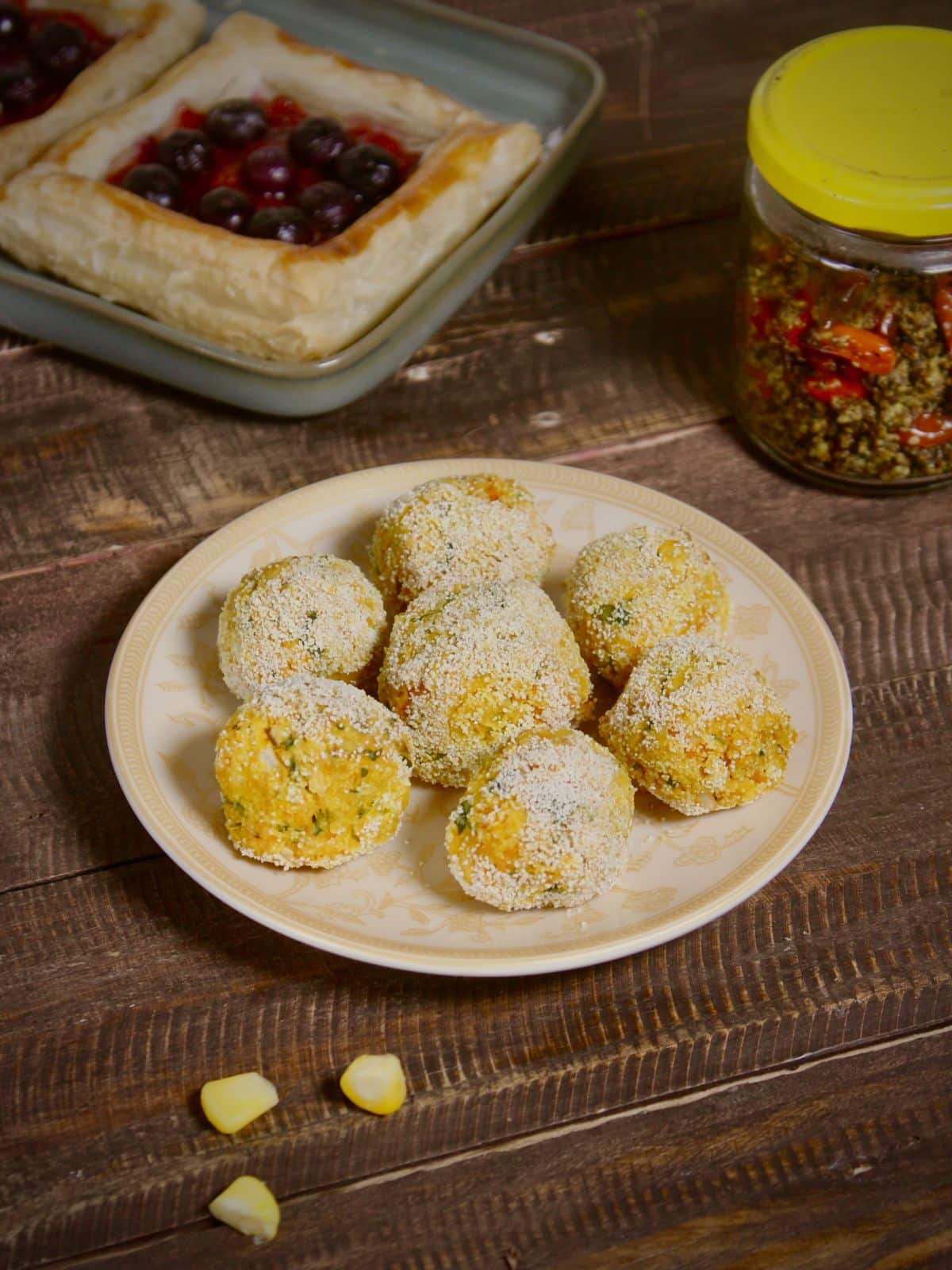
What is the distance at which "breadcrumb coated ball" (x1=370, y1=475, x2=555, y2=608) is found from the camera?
1.61 meters

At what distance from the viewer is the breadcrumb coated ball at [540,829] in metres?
1.32

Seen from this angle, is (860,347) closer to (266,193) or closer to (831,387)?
(831,387)

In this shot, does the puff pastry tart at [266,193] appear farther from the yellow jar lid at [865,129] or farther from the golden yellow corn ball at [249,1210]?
the golden yellow corn ball at [249,1210]

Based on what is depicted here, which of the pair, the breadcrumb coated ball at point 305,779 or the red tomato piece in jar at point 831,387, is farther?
the red tomato piece in jar at point 831,387

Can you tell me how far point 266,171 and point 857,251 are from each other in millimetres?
1059

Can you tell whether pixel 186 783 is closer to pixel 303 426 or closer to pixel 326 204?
pixel 303 426

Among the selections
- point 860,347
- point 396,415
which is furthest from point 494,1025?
point 396,415

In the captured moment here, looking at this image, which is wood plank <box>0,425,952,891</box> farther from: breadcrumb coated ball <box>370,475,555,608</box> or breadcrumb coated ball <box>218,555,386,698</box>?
breadcrumb coated ball <box>370,475,555,608</box>

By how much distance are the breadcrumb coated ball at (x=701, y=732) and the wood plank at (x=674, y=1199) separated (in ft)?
1.04

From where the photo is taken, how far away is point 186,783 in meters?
1.50

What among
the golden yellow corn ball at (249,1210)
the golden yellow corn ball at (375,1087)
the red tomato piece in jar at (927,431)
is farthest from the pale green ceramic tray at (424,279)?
the golden yellow corn ball at (249,1210)

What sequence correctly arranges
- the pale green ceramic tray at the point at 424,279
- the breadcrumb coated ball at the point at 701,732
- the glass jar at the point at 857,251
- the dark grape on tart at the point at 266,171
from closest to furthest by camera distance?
the breadcrumb coated ball at the point at 701,732, the glass jar at the point at 857,251, the pale green ceramic tray at the point at 424,279, the dark grape on tart at the point at 266,171

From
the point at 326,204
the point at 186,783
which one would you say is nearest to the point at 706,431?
the point at 326,204

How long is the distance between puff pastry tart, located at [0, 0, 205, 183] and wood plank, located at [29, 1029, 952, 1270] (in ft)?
6.05
